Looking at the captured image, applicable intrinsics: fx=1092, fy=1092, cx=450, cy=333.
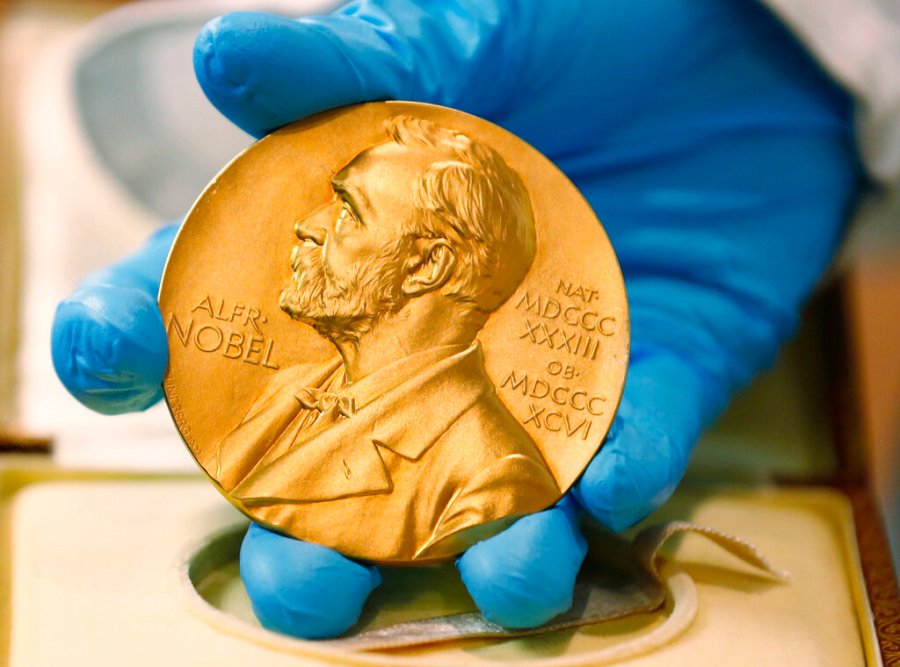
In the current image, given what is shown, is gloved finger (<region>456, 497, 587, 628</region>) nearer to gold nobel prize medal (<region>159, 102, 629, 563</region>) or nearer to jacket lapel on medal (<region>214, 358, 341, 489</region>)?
gold nobel prize medal (<region>159, 102, 629, 563</region>)

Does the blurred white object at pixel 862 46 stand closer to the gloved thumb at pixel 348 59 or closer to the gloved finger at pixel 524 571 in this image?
the gloved thumb at pixel 348 59

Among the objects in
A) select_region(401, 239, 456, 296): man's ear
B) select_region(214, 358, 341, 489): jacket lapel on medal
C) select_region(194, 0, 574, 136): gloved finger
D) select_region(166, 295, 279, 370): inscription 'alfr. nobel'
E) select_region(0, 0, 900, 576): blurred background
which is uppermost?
select_region(194, 0, 574, 136): gloved finger

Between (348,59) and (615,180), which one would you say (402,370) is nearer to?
(348,59)

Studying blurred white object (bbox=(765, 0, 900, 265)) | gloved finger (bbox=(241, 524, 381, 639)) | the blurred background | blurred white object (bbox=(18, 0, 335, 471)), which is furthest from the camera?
blurred white object (bbox=(18, 0, 335, 471))

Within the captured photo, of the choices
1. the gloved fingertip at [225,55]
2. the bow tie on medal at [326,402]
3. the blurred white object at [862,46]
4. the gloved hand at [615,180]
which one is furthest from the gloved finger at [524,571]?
the blurred white object at [862,46]

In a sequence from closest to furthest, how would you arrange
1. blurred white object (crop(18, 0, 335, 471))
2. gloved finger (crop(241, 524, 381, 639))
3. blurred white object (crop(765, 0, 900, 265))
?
gloved finger (crop(241, 524, 381, 639)) → blurred white object (crop(765, 0, 900, 265)) → blurred white object (crop(18, 0, 335, 471))

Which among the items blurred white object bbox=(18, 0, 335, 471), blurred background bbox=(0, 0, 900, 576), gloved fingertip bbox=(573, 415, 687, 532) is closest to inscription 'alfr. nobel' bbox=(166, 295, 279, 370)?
gloved fingertip bbox=(573, 415, 687, 532)

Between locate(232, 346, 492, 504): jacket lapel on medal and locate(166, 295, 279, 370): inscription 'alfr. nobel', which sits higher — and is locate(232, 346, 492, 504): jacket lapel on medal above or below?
below

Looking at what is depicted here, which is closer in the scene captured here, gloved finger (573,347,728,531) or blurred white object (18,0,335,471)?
gloved finger (573,347,728,531)

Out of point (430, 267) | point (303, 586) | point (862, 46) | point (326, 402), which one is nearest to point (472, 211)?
point (430, 267)
